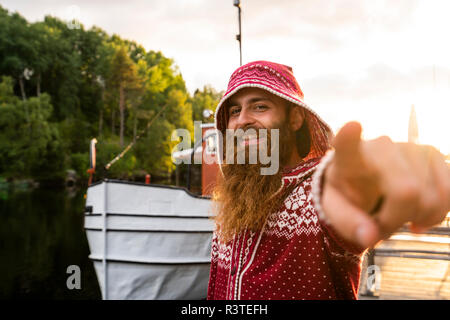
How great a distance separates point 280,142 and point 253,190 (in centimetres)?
27

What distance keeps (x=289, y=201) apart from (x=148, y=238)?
5.62 metres

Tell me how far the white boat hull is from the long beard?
4951mm

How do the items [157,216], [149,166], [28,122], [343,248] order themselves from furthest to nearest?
[149,166] < [28,122] < [157,216] < [343,248]

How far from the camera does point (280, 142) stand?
5.39 ft

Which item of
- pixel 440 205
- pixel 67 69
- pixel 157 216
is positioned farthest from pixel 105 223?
pixel 67 69

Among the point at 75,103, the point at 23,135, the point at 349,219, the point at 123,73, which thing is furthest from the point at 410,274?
the point at 75,103

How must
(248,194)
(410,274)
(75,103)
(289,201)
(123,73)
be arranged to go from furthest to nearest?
(75,103), (123,73), (410,274), (248,194), (289,201)

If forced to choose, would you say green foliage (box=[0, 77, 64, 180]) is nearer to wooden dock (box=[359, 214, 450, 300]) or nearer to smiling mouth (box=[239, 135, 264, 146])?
wooden dock (box=[359, 214, 450, 300])

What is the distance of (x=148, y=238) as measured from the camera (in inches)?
261

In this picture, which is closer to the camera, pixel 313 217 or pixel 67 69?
pixel 313 217

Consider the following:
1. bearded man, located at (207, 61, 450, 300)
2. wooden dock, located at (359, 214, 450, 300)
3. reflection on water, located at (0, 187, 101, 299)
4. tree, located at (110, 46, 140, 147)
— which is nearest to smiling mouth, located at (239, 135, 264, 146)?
bearded man, located at (207, 61, 450, 300)

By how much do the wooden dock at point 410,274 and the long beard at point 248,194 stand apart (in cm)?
319

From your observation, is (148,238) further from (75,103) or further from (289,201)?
(75,103)

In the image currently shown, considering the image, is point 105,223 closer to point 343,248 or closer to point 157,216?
point 157,216
